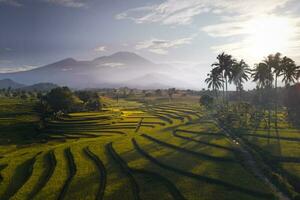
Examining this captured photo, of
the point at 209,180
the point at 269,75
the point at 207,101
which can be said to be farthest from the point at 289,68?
the point at 209,180

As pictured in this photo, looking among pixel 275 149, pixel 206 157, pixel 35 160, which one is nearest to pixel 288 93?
pixel 275 149

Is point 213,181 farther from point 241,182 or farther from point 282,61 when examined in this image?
point 282,61

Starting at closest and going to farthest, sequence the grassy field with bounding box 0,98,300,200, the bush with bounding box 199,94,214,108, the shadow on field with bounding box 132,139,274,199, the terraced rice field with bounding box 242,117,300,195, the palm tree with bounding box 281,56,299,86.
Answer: the shadow on field with bounding box 132,139,274,199
the grassy field with bounding box 0,98,300,200
the terraced rice field with bounding box 242,117,300,195
the palm tree with bounding box 281,56,299,86
the bush with bounding box 199,94,214,108

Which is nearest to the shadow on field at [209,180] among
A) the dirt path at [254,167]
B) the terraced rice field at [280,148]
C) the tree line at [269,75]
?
the dirt path at [254,167]

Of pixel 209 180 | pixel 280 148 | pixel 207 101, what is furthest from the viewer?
pixel 207 101

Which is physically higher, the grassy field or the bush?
the bush

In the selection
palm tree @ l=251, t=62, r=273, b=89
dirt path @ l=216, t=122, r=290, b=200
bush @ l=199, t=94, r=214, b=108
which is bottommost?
dirt path @ l=216, t=122, r=290, b=200

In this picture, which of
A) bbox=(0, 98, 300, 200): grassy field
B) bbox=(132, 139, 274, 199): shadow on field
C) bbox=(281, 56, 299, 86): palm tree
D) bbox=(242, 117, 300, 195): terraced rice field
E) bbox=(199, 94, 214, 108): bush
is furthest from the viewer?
bbox=(199, 94, 214, 108): bush

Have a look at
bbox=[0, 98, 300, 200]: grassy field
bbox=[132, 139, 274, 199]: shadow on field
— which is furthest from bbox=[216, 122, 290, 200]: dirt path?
bbox=[132, 139, 274, 199]: shadow on field

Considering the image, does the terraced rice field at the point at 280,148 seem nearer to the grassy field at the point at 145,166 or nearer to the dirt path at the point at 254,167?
the grassy field at the point at 145,166

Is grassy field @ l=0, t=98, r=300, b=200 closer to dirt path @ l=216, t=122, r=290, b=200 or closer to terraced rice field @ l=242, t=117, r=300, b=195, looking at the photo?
terraced rice field @ l=242, t=117, r=300, b=195

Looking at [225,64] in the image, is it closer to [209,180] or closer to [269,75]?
[269,75]
